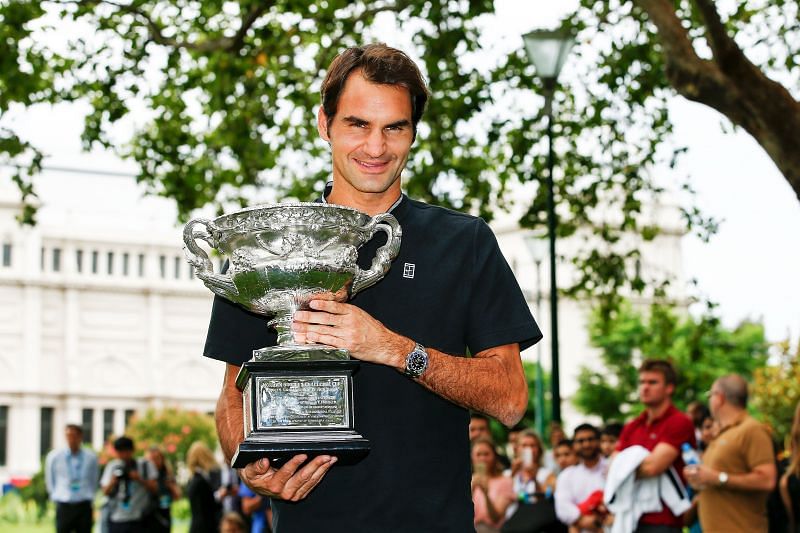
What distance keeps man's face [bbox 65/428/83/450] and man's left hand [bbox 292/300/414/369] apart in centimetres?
1590

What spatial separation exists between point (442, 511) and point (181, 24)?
15.0 m

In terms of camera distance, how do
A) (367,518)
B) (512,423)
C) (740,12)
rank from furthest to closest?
(740,12)
(512,423)
(367,518)

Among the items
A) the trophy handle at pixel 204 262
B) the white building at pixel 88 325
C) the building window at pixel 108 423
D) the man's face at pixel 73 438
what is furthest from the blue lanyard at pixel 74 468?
the building window at pixel 108 423

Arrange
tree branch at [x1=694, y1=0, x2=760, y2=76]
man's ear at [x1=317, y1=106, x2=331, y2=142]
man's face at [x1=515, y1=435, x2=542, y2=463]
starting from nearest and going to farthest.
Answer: man's ear at [x1=317, y1=106, x2=331, y2=142] → tree branch at [x1=694, y1=0, x2=760, y2=76] → man's face at [x1=515, y1=435, x2=542, y2=463]

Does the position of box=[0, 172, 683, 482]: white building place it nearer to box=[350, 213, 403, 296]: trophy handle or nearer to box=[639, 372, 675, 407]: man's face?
box=[639, 372, 675, 407]: man's face

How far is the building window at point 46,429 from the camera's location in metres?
103

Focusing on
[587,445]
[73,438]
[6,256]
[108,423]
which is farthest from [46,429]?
[587,445]

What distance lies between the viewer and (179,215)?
1889 cm

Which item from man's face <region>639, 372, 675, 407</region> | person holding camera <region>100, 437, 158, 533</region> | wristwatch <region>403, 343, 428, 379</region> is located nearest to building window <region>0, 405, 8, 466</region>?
person holding camera <region>100, 437, 158, 533</region>

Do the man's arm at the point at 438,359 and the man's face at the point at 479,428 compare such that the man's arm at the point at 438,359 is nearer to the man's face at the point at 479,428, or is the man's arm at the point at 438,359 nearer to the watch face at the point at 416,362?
the watch face at the point at 416,362

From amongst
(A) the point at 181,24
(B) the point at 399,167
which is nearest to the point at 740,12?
(A) the point at 181,24

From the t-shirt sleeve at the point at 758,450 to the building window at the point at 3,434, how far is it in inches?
3893

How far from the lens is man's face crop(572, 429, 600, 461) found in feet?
36.6

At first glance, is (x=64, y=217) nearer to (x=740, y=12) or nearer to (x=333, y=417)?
(x=740, y=12)
